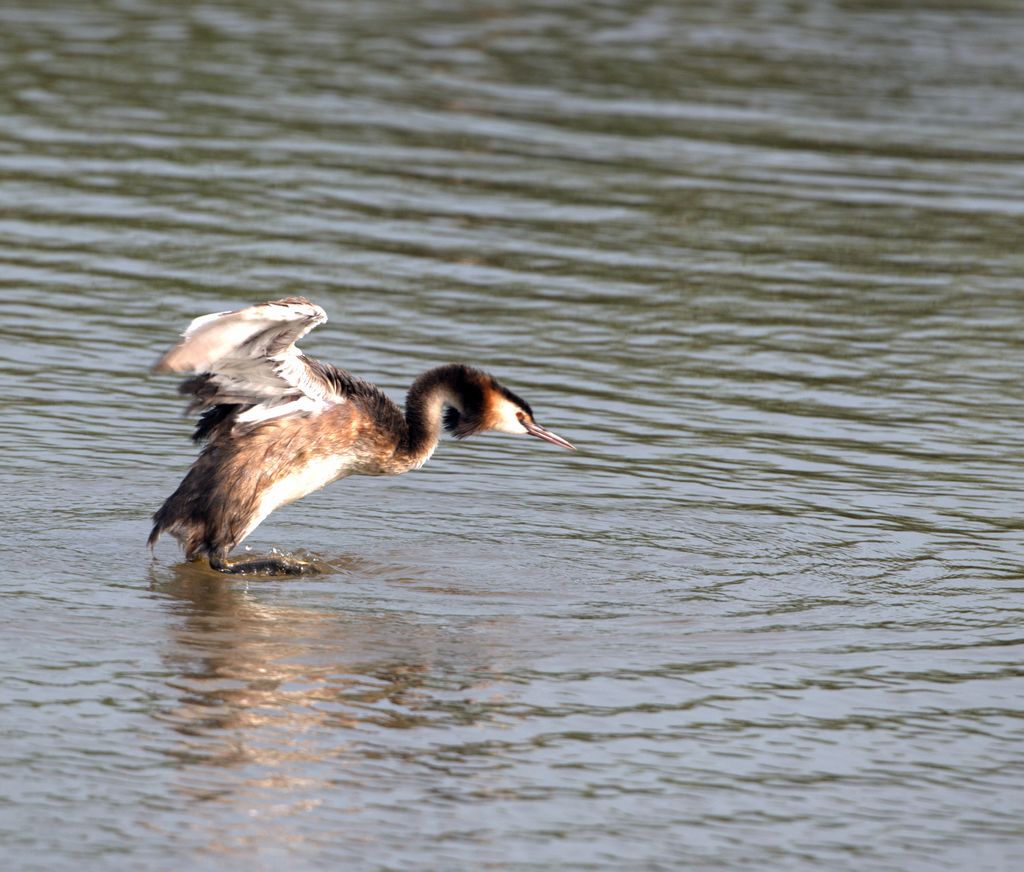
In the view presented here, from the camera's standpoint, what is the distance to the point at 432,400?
10.0 metres

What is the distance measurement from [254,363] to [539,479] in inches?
92.0

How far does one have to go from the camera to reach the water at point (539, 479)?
265 inches

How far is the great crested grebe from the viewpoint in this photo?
30.8ft

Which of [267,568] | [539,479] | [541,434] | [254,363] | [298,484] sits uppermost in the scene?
[254,363]

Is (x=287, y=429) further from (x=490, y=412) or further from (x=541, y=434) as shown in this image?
(x=541, y=434)

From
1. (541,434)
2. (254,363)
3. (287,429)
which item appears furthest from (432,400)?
(254,363)

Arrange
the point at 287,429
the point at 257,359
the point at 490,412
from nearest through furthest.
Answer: the point at 257,359
the point at 287,429
the point at 490,412

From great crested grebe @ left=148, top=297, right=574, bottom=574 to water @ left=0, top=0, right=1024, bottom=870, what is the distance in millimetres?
301

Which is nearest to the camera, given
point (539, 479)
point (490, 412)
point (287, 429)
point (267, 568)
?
point (267, 568)

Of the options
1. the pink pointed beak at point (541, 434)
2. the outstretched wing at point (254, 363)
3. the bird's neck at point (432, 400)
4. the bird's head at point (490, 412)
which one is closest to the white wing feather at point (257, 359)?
the outstretched wing at point (254, 363)

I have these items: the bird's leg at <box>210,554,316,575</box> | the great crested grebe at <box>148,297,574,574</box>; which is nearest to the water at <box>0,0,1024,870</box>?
the bird's leg at <box>210,554,316,575</box>

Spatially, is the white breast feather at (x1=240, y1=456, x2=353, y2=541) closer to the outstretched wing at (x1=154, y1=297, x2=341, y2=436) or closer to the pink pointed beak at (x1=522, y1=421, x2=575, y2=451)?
the outstretched wing at (x1=154, y1=297, x2=341, y2=436)

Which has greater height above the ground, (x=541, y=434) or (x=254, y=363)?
(x=254, y=363)

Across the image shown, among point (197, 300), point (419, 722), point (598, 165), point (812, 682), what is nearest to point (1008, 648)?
point (812, 682)
